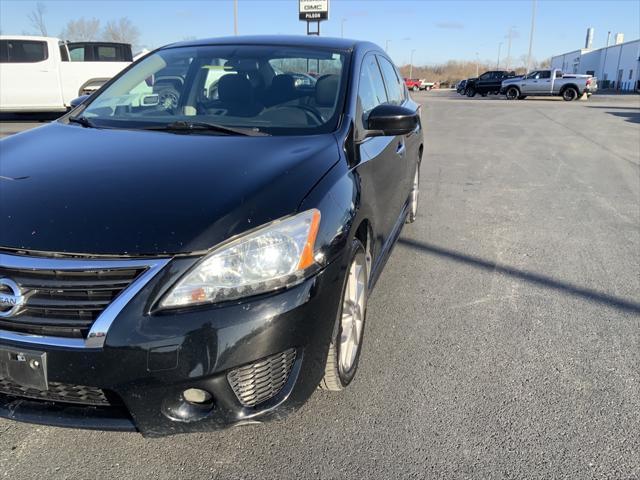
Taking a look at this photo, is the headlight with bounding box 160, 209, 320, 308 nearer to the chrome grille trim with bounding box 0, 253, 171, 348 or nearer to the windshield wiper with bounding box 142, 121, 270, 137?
the chrome grille trim with bounding box 0, 253, 171, 348

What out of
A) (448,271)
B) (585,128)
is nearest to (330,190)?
(448,271)

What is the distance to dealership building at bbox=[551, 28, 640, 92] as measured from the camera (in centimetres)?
5703

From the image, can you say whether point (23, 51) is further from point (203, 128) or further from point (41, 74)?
point (203, 128)

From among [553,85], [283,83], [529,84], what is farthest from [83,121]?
[529,84]

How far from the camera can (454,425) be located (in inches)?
95.7

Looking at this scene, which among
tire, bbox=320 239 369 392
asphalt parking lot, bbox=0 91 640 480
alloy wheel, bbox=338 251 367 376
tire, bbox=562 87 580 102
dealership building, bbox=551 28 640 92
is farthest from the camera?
dealership building, bbox=551 28 640 92

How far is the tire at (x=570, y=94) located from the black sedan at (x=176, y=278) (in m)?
33.7

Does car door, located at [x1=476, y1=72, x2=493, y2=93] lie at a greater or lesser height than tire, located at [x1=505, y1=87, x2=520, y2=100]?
greater

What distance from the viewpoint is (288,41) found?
3699mm

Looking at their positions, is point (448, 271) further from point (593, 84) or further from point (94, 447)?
point (593, 84)

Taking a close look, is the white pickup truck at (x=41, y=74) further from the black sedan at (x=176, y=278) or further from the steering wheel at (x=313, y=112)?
the black sedan at (x=176, y=278)

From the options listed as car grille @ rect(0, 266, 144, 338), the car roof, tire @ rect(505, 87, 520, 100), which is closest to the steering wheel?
the car roof

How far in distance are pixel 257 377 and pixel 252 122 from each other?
1551mm

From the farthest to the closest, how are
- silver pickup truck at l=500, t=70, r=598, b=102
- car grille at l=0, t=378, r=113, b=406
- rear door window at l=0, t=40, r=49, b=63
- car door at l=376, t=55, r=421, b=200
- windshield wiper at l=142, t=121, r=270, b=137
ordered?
silver pickup truck at l=500, t=70, r=598, b=102, rear door window at l=0, t=40, r=49, b=63, car door at l=376, t=55, r=421, b=200, windshield wiper at l=142, t=121, r=270, b=137, car grille at l=0, t=378, r=113, b=406
